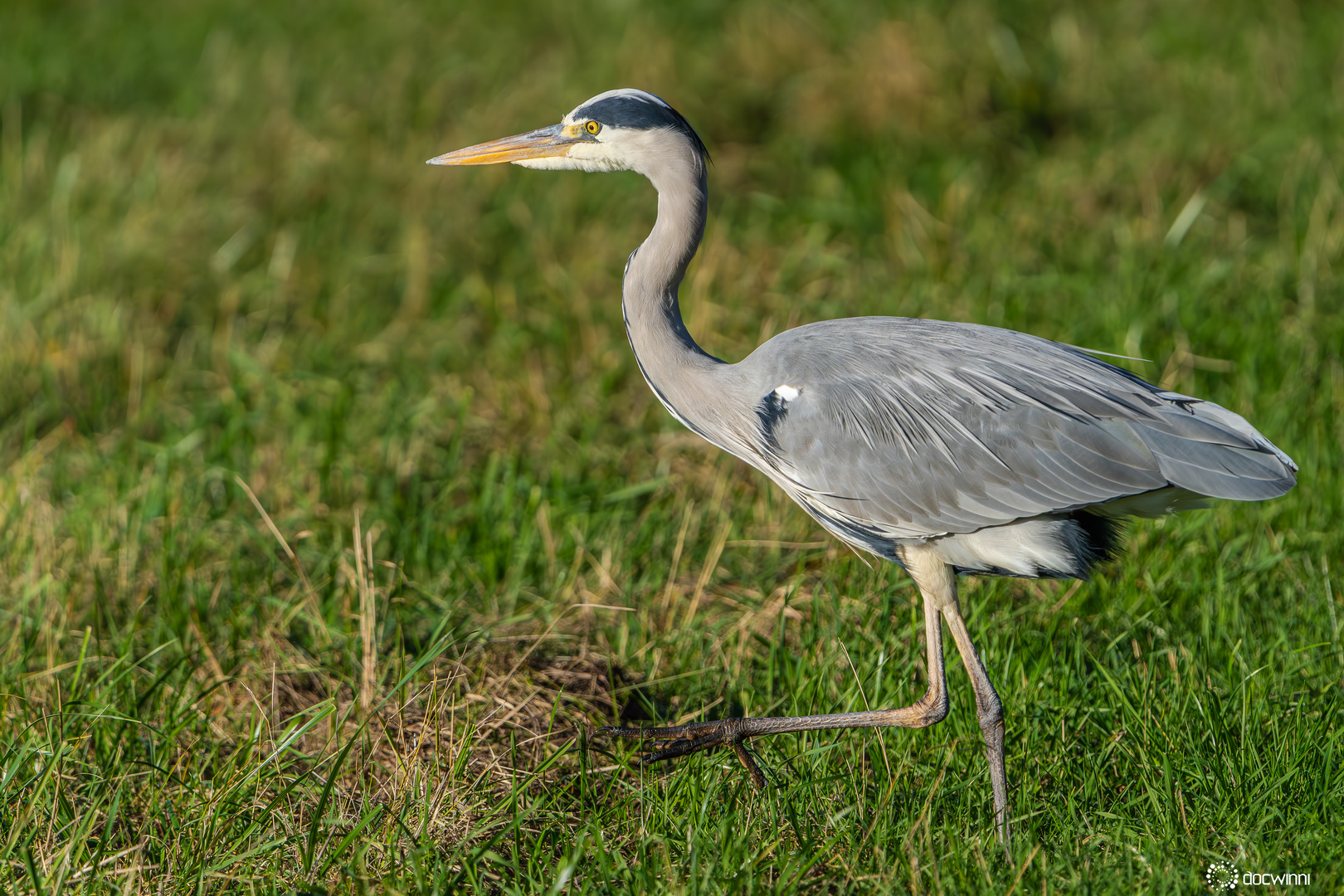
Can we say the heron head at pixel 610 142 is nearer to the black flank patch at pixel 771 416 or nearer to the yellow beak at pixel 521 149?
the yellow beak at pixel 521 149

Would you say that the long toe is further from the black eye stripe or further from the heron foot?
the black eye stripe

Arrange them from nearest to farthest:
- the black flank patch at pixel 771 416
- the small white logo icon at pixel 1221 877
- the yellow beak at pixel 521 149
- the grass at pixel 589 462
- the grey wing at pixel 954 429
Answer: the small white logo icon at pixel 1221 877, the grass at pixel 589 462, the grey wing at pixel 954 429, the black flank patch at pixel 771 416, the yellow beak at pixel 521 149

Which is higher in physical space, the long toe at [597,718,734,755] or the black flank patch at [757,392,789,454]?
the black flank patch at [757,392,789,454]

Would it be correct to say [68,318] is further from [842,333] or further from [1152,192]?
[1152,192]

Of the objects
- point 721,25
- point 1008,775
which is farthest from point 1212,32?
point 1008,775

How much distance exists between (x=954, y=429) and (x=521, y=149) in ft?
5.12

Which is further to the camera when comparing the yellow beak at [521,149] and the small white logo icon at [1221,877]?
the yellow beak at [521,149]

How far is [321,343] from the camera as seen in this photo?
6230mm

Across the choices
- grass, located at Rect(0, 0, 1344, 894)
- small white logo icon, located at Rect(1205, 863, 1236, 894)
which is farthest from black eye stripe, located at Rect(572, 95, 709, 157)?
small white logo icon, located at Rect(1205, 863, 1236, 894)

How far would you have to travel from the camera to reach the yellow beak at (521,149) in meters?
3.80

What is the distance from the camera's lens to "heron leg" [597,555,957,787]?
3463 mm

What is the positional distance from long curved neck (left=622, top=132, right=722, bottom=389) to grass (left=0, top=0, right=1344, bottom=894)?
3.13ft

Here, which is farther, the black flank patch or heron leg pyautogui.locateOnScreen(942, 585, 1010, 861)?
the black flank patch

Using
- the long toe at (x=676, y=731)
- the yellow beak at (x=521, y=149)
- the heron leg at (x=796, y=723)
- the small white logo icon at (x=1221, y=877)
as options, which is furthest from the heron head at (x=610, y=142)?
the small white logo icon at (x=1221, y=877)
